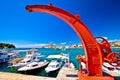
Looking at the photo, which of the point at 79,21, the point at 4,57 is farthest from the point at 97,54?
the point at 4,57

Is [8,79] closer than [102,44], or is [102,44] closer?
[102,44]

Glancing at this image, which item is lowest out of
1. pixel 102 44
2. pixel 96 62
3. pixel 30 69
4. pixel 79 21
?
pixel 30 69

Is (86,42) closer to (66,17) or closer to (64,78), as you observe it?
(66,17)

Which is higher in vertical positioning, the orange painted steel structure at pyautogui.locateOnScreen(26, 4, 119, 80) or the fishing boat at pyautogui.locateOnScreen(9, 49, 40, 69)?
the orange painted steel structure at pyautogui.locateOnScreen(26, 4, 119, 80)

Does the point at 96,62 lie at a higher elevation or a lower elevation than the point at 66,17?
lower

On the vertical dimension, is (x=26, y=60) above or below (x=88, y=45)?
below

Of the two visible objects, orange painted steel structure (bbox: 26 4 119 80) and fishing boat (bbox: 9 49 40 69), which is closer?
orange painted steel structure (bbox: 26 4 119 80)

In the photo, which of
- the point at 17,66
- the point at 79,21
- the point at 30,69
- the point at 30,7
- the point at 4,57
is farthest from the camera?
the point at 4,57

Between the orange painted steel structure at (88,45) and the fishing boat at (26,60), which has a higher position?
the orange painted steel structure at (88,45)

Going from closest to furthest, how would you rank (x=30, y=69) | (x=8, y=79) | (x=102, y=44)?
(x=102, y=44) → (x=8, y=79) → (x=30, y=69)

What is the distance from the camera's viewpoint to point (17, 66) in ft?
92.9

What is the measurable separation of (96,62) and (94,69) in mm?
275

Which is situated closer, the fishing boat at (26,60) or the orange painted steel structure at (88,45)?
the orange painted steel structure at (88,45)

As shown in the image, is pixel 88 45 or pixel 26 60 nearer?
pixel 88 45
